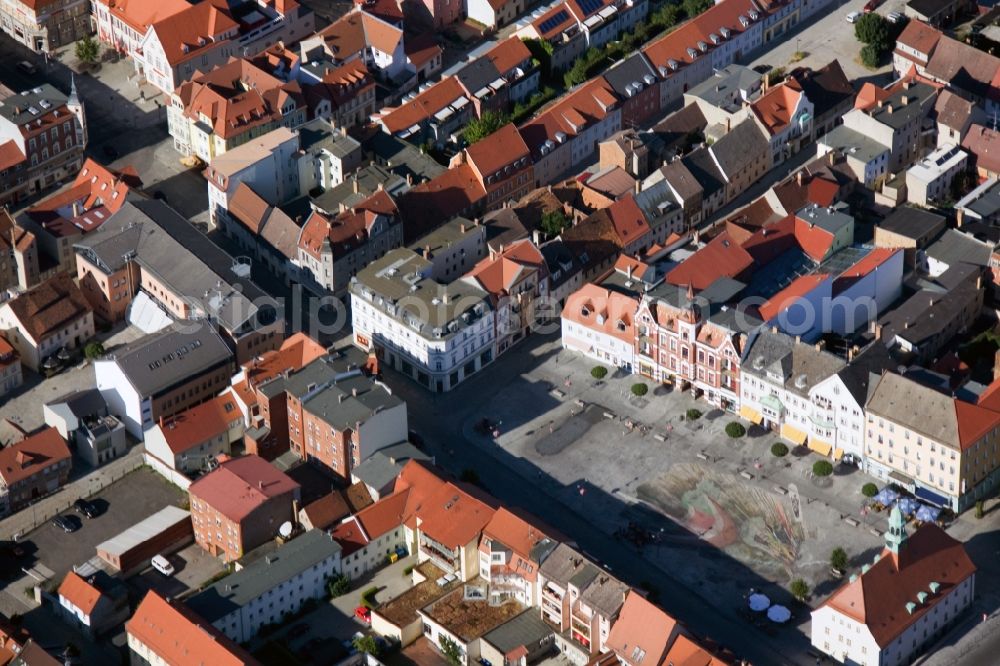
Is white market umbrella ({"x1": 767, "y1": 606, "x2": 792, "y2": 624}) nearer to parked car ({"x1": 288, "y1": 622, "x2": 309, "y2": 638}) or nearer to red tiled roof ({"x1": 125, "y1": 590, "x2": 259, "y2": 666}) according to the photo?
parked car ({"x1": 288, "y1": 622, "x2": 309, "y2": 638})

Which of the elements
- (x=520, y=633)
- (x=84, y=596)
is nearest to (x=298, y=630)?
(x=84, y=596)

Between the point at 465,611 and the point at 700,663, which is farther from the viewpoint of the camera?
the point at 465,611

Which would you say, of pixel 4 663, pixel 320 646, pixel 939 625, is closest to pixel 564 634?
pixel 320 646

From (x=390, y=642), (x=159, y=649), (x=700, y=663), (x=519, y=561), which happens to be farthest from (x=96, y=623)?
→ (x=700, y=663)

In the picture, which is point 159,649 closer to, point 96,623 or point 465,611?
point 96,623

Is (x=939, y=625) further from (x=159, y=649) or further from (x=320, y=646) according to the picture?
(x=159, y=649)
